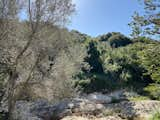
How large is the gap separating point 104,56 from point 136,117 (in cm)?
2771

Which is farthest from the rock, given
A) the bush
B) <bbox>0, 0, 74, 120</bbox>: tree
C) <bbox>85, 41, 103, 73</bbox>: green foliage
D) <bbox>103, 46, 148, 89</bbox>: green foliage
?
the bush

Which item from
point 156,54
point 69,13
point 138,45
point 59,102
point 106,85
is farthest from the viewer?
point 106,85

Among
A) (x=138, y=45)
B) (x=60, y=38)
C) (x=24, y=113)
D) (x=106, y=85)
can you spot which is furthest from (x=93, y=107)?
(x=106, y=85)

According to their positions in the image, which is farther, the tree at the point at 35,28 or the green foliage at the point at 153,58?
the tree at the point at 35,28

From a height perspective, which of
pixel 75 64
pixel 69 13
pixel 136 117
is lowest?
pixel 136 117

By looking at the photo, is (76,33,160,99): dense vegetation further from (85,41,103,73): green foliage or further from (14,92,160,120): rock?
Answer: (14,92,160,120): rock

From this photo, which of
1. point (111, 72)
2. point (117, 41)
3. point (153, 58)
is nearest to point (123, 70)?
point (111, 72)

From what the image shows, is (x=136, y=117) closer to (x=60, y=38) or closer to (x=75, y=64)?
(x=75, y=64)

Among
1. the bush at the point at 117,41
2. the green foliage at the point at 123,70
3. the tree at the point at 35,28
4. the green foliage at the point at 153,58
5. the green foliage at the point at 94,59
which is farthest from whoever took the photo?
the bush at the point at 117,41

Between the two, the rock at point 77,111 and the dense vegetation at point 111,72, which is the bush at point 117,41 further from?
the rock at point 77,111

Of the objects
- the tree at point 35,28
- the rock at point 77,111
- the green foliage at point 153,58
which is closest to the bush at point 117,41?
the rock at point 77,111

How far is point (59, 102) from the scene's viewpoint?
69.7ft

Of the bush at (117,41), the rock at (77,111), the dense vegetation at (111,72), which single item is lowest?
the rock at (77,111)

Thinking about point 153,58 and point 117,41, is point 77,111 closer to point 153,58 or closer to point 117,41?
point 153,58
